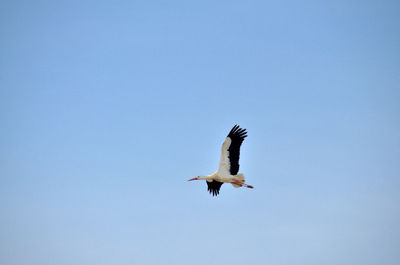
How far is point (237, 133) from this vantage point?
27.7 metres

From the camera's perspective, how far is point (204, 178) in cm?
2989

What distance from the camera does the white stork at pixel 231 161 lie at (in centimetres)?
2775

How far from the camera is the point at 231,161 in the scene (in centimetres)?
2822

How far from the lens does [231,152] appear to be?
2803cm

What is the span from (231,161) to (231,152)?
47cm

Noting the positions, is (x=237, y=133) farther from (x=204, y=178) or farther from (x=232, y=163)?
(x=204, y=178)

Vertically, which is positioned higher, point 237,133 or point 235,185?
point 237,133

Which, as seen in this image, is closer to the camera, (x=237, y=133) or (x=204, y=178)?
(x=237, y=133)

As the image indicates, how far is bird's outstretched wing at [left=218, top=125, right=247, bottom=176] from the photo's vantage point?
2773 centimetres

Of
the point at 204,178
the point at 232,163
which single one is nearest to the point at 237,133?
the point at 232,163

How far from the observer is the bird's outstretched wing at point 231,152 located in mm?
27734

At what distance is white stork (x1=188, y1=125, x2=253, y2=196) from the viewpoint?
91.0ft

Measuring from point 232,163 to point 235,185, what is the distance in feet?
4.07

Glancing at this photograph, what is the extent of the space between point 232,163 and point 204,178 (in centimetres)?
227
